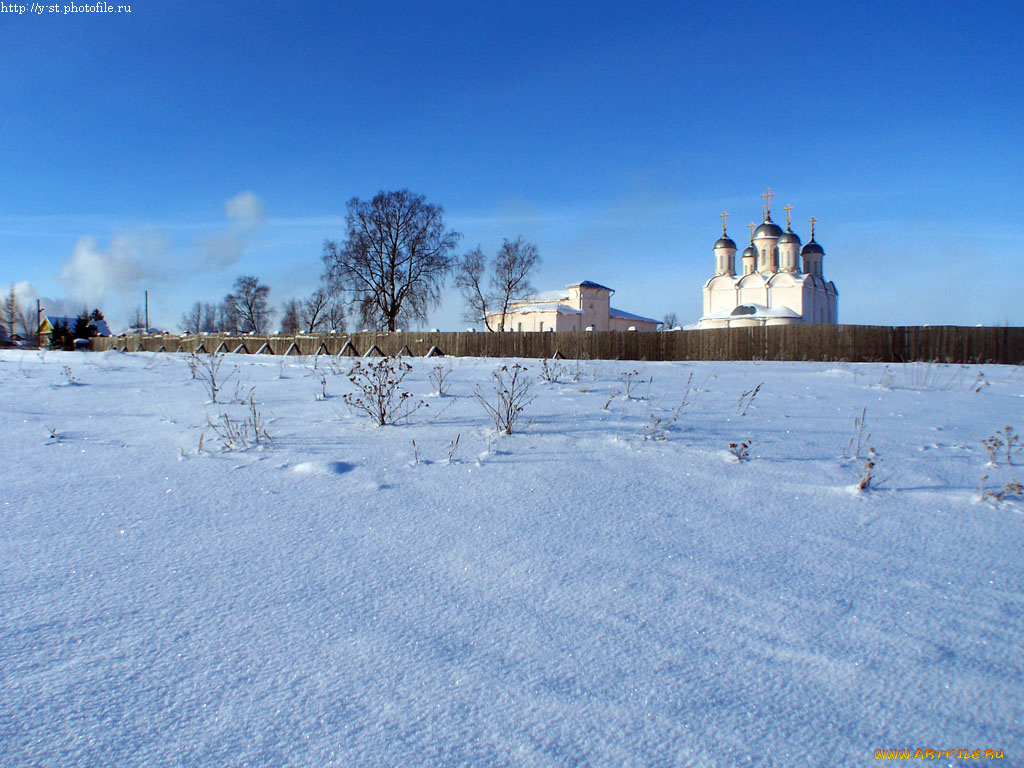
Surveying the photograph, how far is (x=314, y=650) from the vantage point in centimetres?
147

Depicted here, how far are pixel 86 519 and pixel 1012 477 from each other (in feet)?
13.5

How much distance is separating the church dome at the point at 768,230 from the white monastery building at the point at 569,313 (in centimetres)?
979

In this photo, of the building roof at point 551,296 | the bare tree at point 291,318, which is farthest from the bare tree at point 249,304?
the building roof at point 551,296

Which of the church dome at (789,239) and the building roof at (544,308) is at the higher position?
the church dome at (789,239)

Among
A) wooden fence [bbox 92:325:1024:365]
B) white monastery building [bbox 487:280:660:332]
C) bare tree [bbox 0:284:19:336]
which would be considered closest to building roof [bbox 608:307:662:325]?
white monastery building [bbox 487:280:660:332]

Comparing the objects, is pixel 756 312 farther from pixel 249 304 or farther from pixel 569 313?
pixel 249 304

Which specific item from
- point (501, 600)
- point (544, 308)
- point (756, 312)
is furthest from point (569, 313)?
point (501, 600)

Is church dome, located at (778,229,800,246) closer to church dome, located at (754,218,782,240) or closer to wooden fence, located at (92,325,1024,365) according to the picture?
church dome, located at (754,218,782,240)

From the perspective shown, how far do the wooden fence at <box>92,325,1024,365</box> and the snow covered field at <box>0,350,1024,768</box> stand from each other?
1122cm

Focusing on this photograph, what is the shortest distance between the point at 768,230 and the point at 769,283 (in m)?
4.07

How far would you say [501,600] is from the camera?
174 cm

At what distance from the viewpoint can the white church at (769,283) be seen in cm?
3575

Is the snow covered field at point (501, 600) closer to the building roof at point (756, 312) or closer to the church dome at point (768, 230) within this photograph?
the building roof at point (756, 312)

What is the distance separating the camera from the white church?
3575cm
